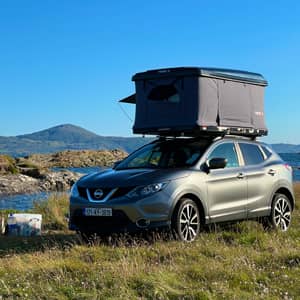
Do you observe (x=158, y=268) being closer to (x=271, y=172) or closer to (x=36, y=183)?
(x=271, y=172)

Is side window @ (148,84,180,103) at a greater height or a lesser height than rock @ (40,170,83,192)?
greater

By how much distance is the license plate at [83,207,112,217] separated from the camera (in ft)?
27.0

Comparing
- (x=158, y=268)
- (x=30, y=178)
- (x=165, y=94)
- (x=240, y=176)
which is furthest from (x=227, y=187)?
(x=30, y=178)

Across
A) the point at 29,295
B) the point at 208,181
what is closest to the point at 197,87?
the point at 208,181

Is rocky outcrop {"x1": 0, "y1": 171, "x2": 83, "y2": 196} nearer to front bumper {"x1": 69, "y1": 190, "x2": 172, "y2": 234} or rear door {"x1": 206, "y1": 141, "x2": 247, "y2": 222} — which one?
rear door {"x1": 206, "y1": 141, "x2": 247, "y2": 222}

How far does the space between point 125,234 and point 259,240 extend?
1.98 m

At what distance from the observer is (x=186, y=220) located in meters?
A: 8.55

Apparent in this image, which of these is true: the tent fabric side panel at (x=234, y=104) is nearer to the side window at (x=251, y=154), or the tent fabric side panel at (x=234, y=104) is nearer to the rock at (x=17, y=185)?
the side window at (x=251, y=154)

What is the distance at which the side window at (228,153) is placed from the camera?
30.8ft

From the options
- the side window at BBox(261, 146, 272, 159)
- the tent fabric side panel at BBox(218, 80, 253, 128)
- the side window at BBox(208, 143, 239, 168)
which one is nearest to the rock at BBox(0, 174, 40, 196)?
the side window at BBox(261, 146, 272, 159)

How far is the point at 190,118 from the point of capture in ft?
29.7

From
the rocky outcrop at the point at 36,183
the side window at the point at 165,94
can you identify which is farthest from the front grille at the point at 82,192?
the rocky outcrop at the point at 36,183

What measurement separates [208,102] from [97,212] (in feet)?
8.23

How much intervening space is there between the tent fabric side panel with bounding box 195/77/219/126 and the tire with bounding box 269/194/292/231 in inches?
78.6
